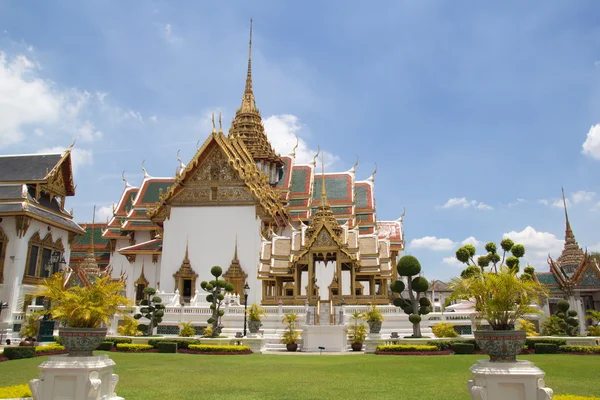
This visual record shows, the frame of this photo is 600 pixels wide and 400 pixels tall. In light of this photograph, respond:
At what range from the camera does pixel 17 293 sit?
2120cm

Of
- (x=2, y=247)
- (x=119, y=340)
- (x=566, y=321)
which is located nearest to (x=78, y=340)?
(x=119, y=340)

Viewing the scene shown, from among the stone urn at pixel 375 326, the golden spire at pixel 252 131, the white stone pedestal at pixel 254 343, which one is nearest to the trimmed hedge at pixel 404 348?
the stone urn at pixel 375 326

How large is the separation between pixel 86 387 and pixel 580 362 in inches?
408

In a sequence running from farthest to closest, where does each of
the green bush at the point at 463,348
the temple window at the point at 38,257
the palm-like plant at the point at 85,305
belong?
1. the temple window at the point at 38,257
2. the green bush at the point at 463,348
3. the palm-like plant at the point at 85,305

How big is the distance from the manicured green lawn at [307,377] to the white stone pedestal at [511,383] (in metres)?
1.93

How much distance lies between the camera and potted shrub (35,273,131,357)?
17.0 ft

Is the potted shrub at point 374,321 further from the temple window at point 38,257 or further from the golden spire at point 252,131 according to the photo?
the golden spire at point 252,131

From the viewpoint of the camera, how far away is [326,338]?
1549 cm

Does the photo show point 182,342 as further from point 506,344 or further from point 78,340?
point 506,344

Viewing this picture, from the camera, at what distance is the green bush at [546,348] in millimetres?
13273

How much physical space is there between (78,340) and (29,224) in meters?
19.9

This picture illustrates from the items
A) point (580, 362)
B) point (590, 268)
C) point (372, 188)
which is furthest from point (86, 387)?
point (372, 188)

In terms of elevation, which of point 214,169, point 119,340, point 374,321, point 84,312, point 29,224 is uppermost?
point 214,169

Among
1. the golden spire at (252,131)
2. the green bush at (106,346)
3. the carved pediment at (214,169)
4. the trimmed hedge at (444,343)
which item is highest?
the golden spire at (252,131)
